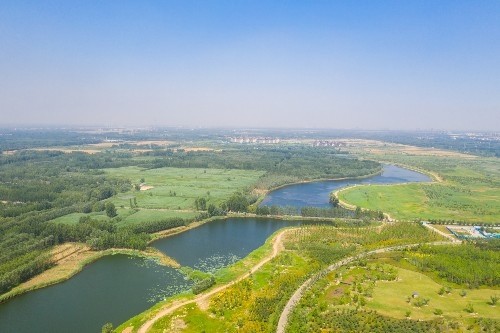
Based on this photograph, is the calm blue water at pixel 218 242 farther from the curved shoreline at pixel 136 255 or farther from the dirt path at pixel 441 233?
the dirt path at pixel 441 233

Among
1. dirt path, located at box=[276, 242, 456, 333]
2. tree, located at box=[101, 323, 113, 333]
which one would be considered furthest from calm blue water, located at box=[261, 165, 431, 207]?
tree, located at box=[101, 323, 113, 333]

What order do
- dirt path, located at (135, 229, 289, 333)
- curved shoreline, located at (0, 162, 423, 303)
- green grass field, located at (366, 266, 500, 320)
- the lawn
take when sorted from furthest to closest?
the lawn < curved shoreline, located at (0, 162, 423, 303) < green grass field, located at (366, 266, 500, 320) < dirt path, located at (135, 229, 289, 333)

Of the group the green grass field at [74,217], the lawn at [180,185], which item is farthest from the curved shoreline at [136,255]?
the green grass field at [74,217]

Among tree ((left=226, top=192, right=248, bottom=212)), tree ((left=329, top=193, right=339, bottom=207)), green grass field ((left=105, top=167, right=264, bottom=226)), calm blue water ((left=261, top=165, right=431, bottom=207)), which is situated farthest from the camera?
calm blue water ((left=261, top=165, right=431, bottom=207))

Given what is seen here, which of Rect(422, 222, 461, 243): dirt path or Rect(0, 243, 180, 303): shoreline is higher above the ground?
Rect(422, 222, 461, 243): dirt path

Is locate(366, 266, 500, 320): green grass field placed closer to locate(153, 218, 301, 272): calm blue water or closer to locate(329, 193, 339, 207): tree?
locate(153, 218, 301, 272): calm blue water

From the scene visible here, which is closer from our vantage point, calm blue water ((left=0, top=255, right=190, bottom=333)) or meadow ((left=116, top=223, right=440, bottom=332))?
meadow ((left=116, top=223, right=440, bottom=332))

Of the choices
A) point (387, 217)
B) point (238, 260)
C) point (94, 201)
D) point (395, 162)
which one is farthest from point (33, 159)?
point (395, 162)

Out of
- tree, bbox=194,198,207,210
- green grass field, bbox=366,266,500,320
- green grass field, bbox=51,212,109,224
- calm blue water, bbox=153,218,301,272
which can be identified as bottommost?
calm blue water, bbox=153,218,301,272

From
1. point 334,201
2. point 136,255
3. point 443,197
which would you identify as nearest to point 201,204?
point 136,255
